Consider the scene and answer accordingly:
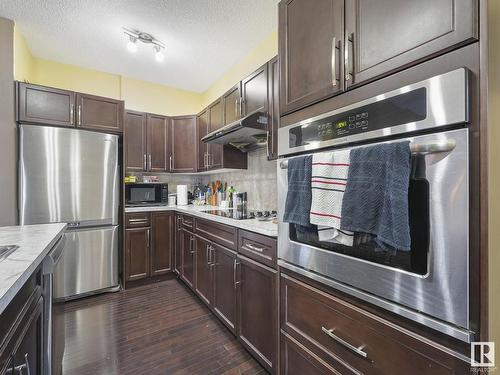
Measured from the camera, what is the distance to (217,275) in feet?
6.59

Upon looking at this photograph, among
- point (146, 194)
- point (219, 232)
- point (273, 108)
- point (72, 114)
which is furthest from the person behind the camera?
point (146, 194)

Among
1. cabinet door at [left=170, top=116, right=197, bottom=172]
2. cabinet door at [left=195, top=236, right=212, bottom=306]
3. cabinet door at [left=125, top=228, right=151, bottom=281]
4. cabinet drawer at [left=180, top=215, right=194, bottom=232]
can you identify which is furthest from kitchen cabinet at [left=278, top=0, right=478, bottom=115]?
cabinet door at [left=125, top=228, right=151, bottom=281]

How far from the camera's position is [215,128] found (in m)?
2.75

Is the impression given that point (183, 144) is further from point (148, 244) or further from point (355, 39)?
point (355, 39)

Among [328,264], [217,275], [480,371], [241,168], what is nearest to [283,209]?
[328,264]

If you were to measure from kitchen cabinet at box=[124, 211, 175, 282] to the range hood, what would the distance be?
A: 1280 mm

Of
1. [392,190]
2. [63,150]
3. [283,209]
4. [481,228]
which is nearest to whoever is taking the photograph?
[481,228]

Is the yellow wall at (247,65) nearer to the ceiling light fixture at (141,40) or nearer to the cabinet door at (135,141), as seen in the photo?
the ceiling light fixture at (141,40)

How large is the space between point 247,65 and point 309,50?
1.91 metres

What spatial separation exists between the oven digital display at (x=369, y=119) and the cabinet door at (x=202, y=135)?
2.01 metres

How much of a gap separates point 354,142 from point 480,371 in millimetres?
751

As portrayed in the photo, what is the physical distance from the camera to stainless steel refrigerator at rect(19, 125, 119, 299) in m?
2.26

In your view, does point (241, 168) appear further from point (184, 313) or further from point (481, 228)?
point (481, 228)

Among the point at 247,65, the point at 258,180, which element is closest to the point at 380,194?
the point at 258,180
